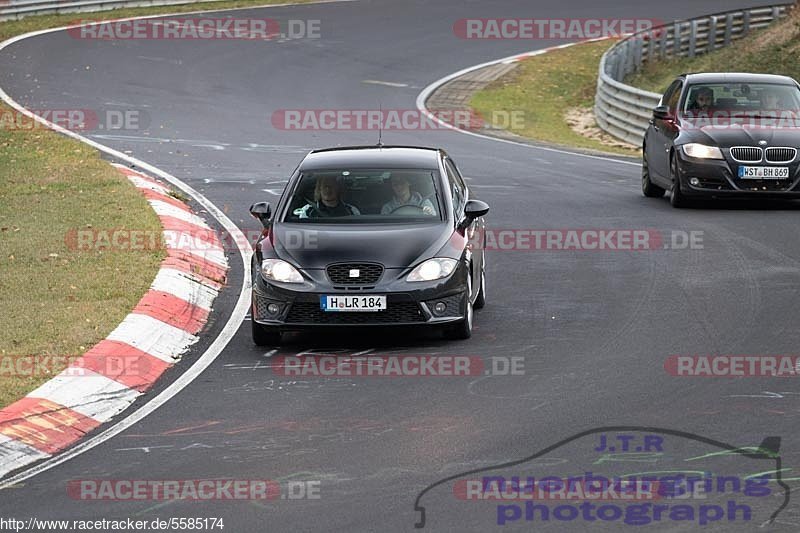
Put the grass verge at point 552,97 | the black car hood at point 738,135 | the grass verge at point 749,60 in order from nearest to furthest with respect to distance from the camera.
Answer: the black car hood at point 738,135, the grass verge at point 552,97, the grass verge at point 749,60

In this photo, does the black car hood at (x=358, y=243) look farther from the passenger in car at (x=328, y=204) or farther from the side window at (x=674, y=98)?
the side window at (x=674, y=98)

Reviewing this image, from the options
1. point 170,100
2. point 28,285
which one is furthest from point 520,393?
point 170,100

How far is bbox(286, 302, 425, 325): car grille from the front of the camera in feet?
37.6

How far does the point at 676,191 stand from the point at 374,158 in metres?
7.08

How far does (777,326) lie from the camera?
12.0m

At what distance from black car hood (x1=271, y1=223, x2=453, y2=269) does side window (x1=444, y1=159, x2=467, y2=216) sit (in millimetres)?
635

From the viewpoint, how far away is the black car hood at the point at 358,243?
1165 cm

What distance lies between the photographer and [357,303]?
11.4m

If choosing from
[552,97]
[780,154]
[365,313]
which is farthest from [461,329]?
[552,97]

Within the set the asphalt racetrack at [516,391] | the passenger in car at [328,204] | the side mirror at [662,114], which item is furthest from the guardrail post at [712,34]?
the passenger in car at [328,204]

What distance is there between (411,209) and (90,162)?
9.79 meters

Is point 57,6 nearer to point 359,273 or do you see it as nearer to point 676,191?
point 676,191

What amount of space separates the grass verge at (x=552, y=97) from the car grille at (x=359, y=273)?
17.4m

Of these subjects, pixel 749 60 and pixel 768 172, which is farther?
pixel 749 60
